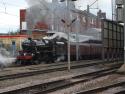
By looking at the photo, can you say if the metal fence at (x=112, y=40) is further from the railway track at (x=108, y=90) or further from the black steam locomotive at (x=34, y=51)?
the railway track at (x=108, y=90)

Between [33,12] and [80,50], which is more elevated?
[33,12]

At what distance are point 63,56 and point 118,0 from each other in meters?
12.4

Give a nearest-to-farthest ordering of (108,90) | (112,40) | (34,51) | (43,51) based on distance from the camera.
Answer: (108,90)
(34,51)
(43,51)
(112,40)

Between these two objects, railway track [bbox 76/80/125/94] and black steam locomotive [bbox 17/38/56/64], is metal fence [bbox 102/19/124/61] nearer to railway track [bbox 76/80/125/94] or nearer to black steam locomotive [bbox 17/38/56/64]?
black steam locomotive [bbox 17/38/56/64]

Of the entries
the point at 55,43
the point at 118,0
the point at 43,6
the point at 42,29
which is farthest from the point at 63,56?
the point at 42,29

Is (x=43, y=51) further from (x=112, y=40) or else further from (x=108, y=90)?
(x=108, y=90)

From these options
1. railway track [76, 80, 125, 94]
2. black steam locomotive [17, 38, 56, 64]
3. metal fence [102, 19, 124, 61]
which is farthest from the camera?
black steam locomotive [17, 38, 56, 64]

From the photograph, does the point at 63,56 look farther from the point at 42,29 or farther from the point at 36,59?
the point at 42,29

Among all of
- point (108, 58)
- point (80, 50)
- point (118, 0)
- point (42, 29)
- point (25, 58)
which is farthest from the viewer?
point (42, 29)

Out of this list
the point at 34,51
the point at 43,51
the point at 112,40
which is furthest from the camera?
the point at 112,40

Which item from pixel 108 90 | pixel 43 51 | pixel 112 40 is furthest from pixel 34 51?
pixel 108 90

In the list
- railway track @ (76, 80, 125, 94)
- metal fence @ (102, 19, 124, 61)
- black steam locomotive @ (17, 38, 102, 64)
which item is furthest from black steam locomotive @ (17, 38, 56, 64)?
railway track @ (76, 80, 125, 94)

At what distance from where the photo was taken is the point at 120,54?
131 feet

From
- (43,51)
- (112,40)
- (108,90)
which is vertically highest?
(112,40)
